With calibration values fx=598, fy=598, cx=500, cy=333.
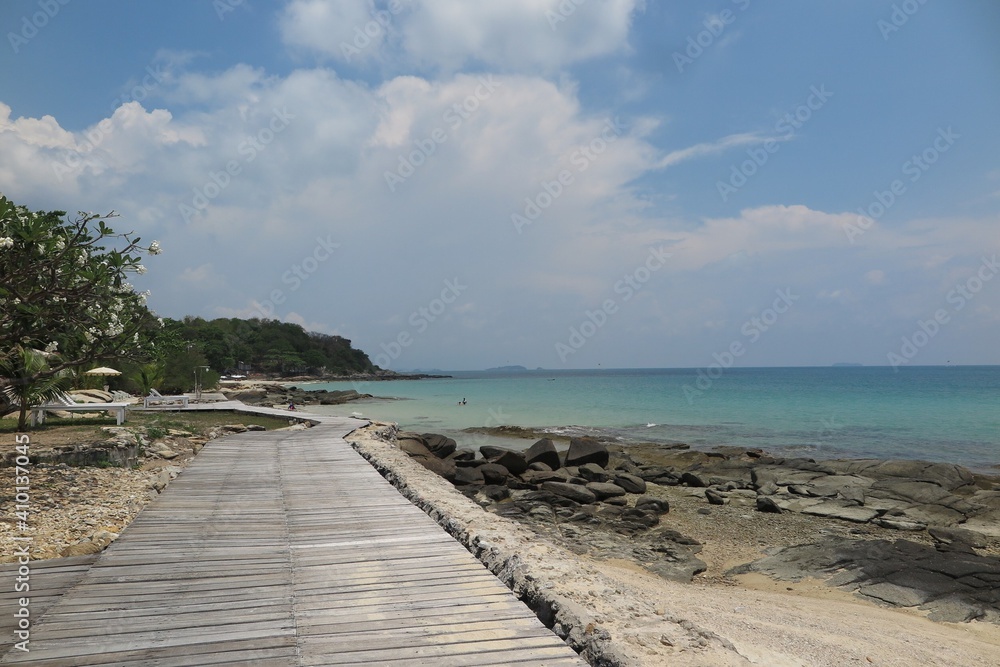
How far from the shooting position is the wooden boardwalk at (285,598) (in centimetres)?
363

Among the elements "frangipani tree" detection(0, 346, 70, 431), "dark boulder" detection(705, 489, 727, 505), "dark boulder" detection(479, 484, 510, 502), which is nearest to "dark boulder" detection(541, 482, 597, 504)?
"dark boulder" detection(479, 484, 510, 502)

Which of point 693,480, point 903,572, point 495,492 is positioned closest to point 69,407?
point 495,492

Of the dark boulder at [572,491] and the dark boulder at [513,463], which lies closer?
the dark boulder at [572,491]

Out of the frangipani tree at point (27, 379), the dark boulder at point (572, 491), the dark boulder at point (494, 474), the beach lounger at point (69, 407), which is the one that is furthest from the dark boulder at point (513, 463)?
the frangipani tree at point (27, 379)

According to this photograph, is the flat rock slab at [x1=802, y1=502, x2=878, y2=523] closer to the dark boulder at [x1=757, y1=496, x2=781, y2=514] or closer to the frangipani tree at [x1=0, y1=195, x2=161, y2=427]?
the dark boulder at [x1=757, y1=496, x2=781, y2=514]

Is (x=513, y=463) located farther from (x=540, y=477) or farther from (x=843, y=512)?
(x=843, y=512)

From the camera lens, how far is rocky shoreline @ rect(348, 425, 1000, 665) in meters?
4.35

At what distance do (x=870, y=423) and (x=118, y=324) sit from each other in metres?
39.5

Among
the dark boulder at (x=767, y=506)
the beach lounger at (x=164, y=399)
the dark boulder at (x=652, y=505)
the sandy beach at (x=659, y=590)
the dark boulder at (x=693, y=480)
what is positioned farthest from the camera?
the beach lounger at (x=164, y=399)

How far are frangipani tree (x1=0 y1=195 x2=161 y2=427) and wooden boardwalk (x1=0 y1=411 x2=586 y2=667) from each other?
3.03m

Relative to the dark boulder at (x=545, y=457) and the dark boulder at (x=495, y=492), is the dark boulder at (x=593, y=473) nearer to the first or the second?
the dark boulder at (x=545, y=457)

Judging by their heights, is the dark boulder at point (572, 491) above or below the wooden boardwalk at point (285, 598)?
below

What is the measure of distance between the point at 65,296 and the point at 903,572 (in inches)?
523

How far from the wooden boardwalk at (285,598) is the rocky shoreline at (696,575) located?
1.32 ft
